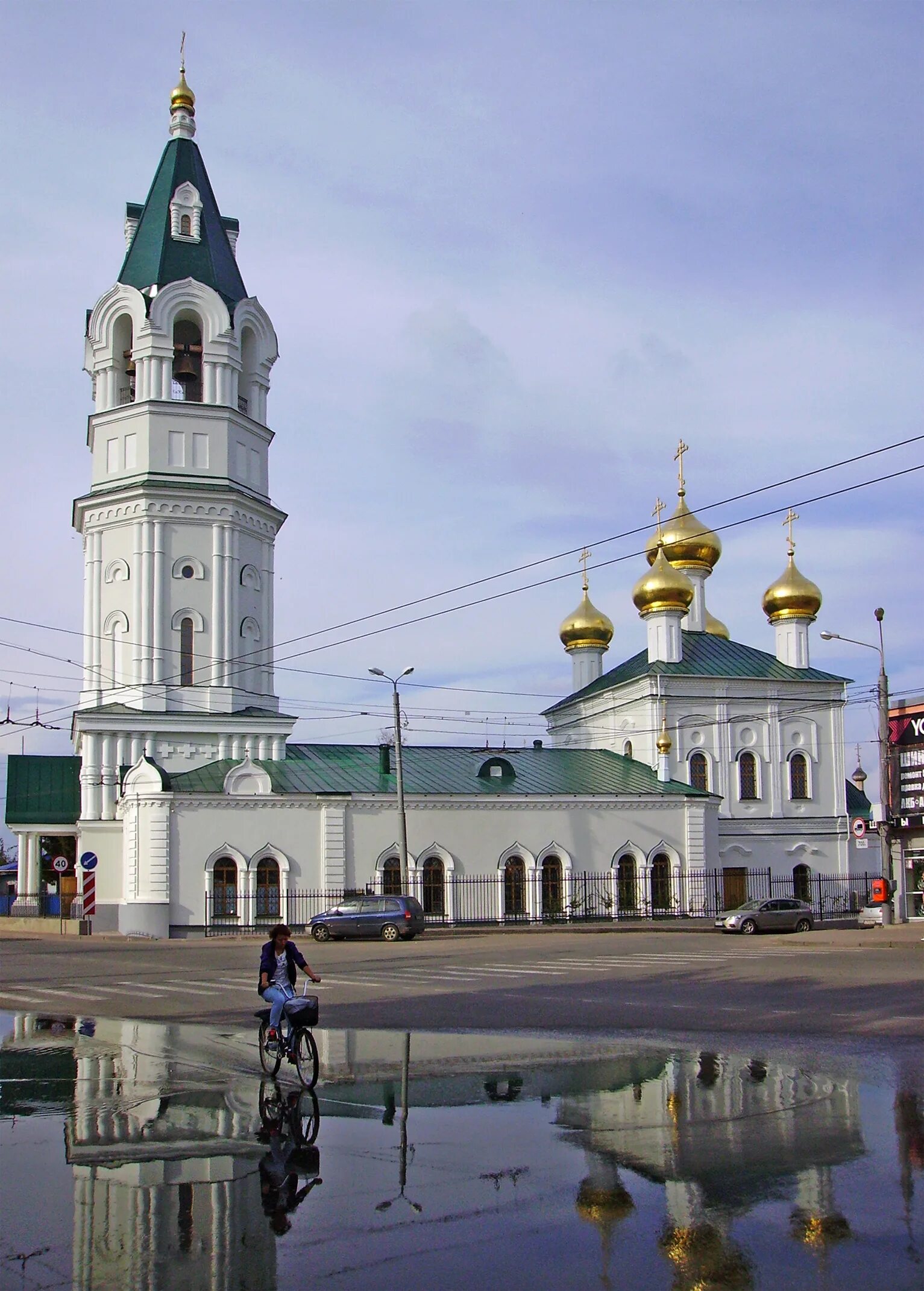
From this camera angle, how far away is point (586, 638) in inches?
2057

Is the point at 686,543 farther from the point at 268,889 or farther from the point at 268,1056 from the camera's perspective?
the point at 268,1056

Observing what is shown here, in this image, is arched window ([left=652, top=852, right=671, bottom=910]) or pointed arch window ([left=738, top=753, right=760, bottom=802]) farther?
pointed arch window ([left=738, top=753, right=760, bottom=802])

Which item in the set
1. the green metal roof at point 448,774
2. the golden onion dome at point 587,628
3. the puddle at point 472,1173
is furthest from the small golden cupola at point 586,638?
the puddle at point 472,1173

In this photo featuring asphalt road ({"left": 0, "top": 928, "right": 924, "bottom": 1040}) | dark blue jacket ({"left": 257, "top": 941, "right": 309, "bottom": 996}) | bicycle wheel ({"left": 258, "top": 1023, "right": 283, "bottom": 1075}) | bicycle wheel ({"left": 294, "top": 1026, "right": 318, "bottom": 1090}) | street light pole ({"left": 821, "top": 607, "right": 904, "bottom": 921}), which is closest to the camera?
bicycle wheel ({"left": 294, "top": 1026, "right": 318, "bottom": 1090})

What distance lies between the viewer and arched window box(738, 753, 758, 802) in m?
46.1

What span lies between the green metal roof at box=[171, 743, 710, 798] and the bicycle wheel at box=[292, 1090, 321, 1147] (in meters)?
27.2

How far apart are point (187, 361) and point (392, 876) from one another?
17780mm

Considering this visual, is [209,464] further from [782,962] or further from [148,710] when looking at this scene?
[782,962]

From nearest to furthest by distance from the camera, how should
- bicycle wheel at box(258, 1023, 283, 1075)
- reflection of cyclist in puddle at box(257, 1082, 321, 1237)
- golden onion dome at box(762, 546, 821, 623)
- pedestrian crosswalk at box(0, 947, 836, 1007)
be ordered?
1. reflection of cyclist in puddle at box(257, 1082, 321, 1237)
2. bicycle wheel at box(258, 1023, 283, 1075)
3. pedestrian crosswalk at box(0, 947, 836, 1007)
4. golden onion dome at box(762, 546, 821, 623)

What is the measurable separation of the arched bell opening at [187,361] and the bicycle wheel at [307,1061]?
33263 millimetres

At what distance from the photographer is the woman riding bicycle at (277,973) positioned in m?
10.2

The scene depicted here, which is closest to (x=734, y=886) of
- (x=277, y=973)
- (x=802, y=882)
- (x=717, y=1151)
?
(x=802, y=882)

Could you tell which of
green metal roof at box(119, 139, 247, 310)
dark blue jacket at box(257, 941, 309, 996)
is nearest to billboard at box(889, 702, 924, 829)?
green metal roof at box(119, 139, 247, 310)

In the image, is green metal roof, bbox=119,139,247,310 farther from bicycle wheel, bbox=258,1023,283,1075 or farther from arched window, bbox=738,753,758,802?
bicycle wheel, bbox=258,1023,283,1075
